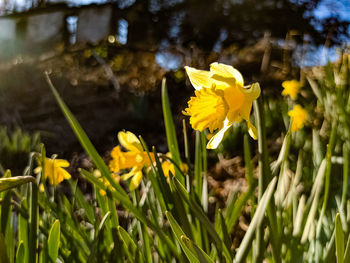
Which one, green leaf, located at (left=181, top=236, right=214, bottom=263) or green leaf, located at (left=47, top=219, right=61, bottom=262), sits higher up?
green leaf, located at (left=181, top=236, right=214, bottom=263)

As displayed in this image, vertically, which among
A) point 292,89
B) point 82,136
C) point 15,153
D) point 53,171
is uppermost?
point 82,136

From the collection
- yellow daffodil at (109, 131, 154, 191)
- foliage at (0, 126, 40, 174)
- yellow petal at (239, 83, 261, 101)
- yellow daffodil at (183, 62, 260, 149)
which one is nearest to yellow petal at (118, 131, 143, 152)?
yellow daffodil at (109, 131, 154, 191)

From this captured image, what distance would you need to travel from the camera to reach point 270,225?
611 mm

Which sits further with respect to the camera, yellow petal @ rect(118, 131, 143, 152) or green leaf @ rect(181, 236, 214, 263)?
yellow petal @ rect(118, 131, 143, 152)

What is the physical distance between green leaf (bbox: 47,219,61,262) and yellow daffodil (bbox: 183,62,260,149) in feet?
1.02

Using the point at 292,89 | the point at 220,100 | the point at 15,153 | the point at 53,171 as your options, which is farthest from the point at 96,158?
the point at 15,153

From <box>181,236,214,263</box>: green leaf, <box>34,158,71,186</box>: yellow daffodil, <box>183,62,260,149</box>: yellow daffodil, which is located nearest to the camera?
<box>181,236,214,263</box>: green leaf

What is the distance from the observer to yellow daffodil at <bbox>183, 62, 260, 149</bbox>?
573 millimetres

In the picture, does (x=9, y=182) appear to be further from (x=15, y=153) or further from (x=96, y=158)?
(x=15, y=153)

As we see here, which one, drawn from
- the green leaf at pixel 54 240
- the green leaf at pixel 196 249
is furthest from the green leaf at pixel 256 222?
the green leaf at pixel 54 240

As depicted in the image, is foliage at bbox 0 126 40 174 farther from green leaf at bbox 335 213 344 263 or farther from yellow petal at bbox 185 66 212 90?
green leaf at bbox 335 213 344 263

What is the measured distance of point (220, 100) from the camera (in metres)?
0.62

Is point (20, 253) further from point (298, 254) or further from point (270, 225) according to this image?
point (298, 254)

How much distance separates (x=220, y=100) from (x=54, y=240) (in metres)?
0.40
